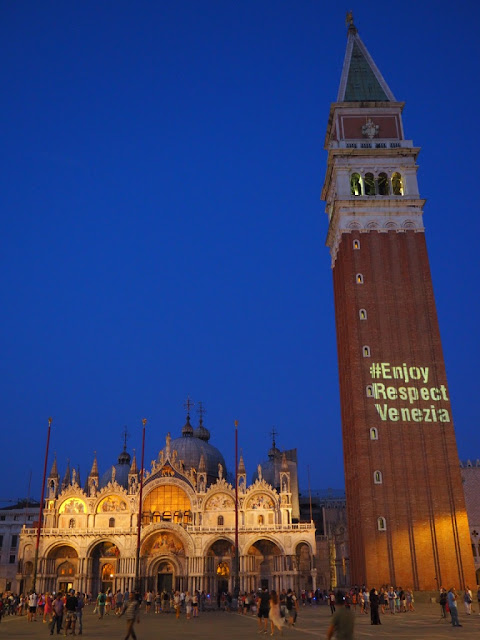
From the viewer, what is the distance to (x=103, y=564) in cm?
6397

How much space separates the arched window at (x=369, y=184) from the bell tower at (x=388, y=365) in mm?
104

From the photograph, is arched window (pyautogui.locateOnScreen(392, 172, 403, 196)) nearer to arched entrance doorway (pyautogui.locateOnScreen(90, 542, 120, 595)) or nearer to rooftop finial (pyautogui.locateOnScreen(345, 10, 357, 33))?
rooftop finial (pyautogui.locateOnScreen(345, 10, 357, 33))

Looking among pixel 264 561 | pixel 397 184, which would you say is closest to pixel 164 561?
pixel 264 561

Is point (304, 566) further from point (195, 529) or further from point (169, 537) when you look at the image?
point (169, 537)

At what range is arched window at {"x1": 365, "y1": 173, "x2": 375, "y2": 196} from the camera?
58.0m

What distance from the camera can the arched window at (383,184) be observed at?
191 ft

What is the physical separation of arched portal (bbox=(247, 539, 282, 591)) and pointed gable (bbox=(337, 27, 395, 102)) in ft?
149

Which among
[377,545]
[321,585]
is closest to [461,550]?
[377,545]

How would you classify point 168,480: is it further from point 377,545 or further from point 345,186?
point 345,186

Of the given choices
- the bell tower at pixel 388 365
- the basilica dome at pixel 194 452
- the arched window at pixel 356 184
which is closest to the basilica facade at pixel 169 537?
the basilica dome at pixel 194 452

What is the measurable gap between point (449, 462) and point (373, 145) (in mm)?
30100

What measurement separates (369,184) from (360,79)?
526 inches

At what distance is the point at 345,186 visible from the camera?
5784 cm

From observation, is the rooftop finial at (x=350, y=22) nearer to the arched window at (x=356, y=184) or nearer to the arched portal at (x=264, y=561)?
the arched window at (x=356, y=184)
